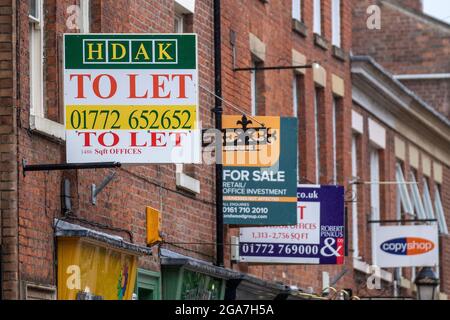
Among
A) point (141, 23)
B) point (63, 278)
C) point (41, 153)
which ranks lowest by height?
point (63, 278)

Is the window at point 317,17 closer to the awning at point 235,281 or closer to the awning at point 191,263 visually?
the awning at point 235,281

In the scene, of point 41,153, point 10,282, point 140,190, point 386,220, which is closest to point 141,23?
point 140,190

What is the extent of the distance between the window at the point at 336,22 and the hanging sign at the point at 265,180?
33.5 feet

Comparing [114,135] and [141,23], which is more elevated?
[141,23]

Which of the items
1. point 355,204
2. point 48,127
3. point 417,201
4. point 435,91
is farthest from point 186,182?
point 435,91

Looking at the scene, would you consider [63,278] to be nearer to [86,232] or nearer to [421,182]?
[86,232]

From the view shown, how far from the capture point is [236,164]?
83.0ft

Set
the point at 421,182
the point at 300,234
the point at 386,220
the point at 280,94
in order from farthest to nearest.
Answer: the point at 421,182, the point at 386,220, the point at 280,94, the point at 300,234

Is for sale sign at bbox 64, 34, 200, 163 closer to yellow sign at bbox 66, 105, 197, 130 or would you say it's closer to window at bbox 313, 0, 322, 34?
yellow sign at bbox 66, 105, 197, 130

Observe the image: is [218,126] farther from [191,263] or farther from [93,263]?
[93,263]

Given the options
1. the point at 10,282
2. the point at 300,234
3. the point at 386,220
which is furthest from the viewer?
the point at 386,220

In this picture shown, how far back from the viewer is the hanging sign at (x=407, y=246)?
115 feet

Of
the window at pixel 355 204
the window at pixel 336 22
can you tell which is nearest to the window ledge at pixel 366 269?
the window at pixel 355 204

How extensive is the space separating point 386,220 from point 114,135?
18537mm
